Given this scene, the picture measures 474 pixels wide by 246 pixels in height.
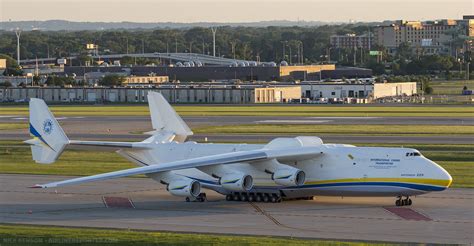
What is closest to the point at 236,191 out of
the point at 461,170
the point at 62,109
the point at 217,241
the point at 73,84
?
the point at 217,241

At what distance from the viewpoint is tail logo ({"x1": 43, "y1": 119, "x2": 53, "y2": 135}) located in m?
50.2

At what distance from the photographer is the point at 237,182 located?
155ft

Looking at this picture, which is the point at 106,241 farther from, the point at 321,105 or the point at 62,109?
the point at 321,105

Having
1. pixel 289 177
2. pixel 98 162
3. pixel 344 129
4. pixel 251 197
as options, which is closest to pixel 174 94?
pixel 344 129

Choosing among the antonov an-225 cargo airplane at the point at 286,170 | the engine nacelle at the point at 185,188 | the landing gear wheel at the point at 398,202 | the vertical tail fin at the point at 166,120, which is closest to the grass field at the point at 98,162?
the vertical tail fin at the point at 166,120

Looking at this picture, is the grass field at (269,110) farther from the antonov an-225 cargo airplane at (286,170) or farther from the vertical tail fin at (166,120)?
the antonov an-225 cargo airplane at (286,170)

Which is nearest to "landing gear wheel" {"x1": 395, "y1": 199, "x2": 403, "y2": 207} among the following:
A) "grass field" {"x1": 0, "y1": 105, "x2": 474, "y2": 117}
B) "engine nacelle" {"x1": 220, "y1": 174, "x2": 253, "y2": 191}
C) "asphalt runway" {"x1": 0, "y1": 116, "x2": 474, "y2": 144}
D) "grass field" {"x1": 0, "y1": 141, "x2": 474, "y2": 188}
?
"engine nacelle" {"x1": 220, "y1": 174, "x2": 253, "y2": 191}

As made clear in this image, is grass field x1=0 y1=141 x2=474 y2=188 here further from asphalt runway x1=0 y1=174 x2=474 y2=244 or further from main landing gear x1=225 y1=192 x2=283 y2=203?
main landing gear x1=225 y1=192 x2=283 y2=203

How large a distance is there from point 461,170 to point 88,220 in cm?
2422

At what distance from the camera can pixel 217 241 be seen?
3719 centimetres

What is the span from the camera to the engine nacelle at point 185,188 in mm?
47438

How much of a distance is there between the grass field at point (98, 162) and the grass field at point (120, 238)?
18.4m

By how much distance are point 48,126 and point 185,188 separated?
7.32 metres

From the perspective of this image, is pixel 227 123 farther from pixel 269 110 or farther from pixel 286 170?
pixel 286 170
